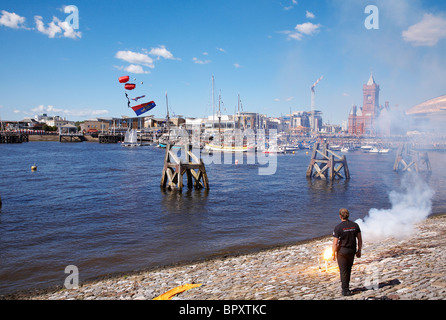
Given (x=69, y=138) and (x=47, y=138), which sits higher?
(x=47, y=138)

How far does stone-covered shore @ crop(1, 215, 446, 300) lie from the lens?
295 inches

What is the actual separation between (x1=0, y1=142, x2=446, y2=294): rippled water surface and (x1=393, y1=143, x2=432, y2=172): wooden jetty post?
1371 centimetres

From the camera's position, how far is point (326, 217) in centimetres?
2075

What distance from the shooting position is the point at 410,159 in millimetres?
51938

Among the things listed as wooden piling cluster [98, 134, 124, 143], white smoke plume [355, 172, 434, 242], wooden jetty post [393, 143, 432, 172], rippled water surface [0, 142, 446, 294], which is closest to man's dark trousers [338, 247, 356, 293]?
rippled water surface [0, 142, 446, 294]

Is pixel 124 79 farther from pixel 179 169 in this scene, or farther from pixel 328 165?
pixel 328 165

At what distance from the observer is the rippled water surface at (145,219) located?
13273mm

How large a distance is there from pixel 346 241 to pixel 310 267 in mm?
4052

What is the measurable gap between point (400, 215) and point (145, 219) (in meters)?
16.4

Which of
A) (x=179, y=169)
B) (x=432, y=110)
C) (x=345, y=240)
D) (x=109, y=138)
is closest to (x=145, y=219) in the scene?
(x=179, y=169)

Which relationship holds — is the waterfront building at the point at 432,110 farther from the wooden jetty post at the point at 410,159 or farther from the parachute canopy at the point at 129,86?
the parachute canopy at the point at 129,86

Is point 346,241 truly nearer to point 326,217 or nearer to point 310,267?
point 310,267
